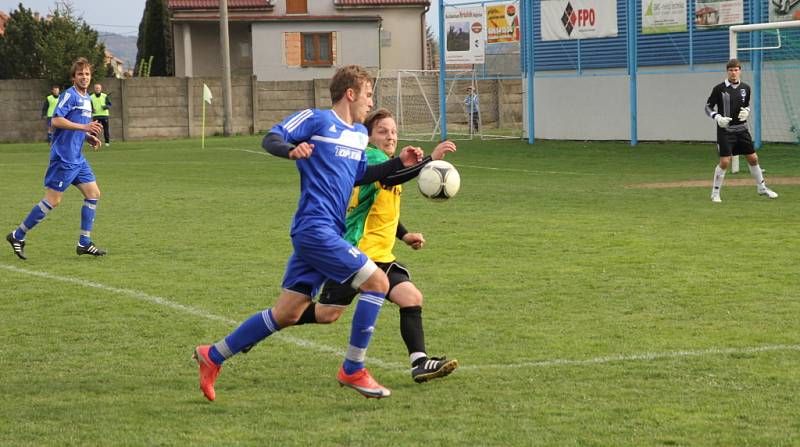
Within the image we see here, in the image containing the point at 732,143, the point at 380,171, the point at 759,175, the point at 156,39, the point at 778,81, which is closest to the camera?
the point at 380,171

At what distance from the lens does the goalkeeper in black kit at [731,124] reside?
1631 cm

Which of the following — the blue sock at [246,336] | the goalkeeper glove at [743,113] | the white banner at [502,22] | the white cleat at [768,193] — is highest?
the white banner at [502,22]

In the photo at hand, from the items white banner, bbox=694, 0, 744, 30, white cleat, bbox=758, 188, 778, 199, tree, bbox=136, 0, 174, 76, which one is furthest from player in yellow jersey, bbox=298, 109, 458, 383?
tree, bbox=136, 0, 174, 76

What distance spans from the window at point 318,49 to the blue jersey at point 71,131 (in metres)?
42.0

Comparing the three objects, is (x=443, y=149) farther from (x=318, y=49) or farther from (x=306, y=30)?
(x=318, y=49)

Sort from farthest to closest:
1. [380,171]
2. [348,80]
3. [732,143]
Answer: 1. [732,143]
2. [380,171]
3. [348,80]

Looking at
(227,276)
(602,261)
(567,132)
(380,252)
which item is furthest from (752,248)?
(567,132)

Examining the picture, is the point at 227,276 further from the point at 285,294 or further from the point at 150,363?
the point at 285,294

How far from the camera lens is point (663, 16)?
1154 inches

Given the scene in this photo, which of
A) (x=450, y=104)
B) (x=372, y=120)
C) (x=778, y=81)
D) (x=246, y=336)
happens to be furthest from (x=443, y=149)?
(x=450, y=104)

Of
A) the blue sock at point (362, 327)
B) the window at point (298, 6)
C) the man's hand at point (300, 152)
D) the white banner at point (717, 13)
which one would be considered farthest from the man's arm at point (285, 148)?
the window at point (298, 6)

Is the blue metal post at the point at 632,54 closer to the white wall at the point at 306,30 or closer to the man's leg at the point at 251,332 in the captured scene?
the white wall at the point at 306,30

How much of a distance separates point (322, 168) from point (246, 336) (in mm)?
969

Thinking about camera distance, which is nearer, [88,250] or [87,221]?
[88,250]
